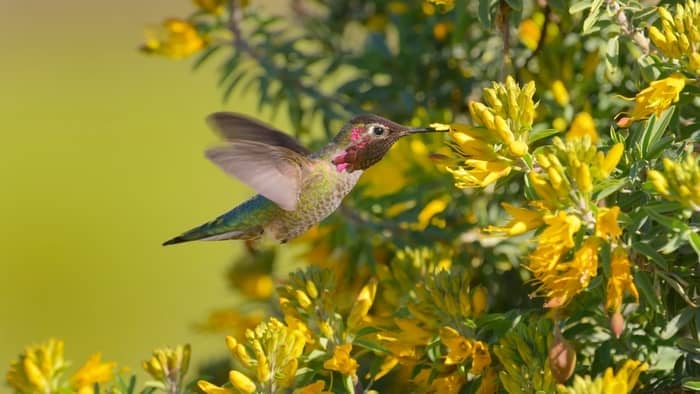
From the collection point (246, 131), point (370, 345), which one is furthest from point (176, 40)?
point (370, 345)

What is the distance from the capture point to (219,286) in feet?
23.2

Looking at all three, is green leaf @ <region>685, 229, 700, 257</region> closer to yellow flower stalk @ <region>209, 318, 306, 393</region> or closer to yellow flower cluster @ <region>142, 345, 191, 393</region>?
yellow flower stalk @ <region>209, 318, 306, 393</region>

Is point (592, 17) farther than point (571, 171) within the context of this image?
Yes

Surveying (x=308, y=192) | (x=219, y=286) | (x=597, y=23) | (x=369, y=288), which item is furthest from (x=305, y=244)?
(x=219, y=286)

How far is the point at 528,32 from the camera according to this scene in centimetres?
233

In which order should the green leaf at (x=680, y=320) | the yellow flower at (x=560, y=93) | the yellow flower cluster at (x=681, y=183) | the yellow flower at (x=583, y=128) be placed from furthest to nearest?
the yellow flower at (x=560, y=93) < the yellow flower at (x=583, y=128) < the green leaf at (x=680, y=320) < the yellow flower cluster at (x=681, y=183)

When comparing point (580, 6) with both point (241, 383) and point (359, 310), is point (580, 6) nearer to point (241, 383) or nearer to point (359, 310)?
point (359, 310)

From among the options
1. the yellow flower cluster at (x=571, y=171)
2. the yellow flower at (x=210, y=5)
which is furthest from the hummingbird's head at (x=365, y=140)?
the yellow flower at (x=210, y=5)

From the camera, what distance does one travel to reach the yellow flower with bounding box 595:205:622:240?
140 centimetres

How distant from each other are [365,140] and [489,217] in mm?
503

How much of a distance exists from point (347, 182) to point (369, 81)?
741 millimetres

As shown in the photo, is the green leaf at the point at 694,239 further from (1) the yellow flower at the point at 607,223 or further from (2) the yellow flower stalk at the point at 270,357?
(2) the yellow flower stalk at the point at 270,357

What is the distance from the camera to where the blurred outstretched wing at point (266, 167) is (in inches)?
69.6

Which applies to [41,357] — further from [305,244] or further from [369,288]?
[305,244]
